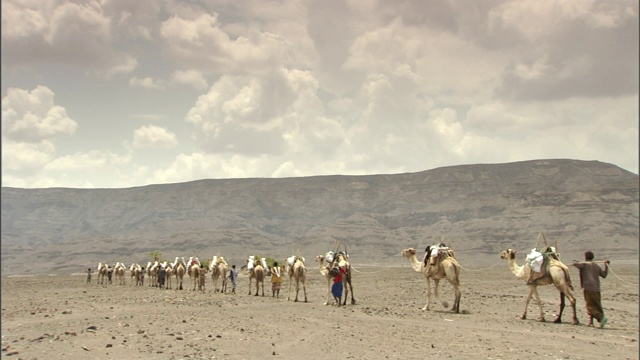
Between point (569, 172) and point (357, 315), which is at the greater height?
point (569, 172)

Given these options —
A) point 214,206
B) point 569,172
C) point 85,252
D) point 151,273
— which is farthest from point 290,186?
point 151,273

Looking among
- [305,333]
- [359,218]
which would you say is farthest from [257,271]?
[359,218]

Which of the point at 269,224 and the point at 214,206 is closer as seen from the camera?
the point at 269,224

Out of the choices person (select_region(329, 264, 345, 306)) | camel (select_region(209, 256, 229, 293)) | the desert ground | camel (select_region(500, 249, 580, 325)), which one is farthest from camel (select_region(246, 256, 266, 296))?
camel (select_region(500, 249, 580, 325))

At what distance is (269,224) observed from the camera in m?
170

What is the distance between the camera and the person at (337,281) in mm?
25630

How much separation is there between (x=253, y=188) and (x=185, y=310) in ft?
557

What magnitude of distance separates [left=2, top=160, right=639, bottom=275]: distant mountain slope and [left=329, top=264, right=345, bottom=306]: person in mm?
83073

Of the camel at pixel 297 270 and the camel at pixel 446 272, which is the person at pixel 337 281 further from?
the camel at pixel 446 272

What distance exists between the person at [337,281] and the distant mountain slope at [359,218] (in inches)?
3271

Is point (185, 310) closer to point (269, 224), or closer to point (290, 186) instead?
point (269, 224)

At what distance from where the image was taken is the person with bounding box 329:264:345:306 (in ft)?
84.1

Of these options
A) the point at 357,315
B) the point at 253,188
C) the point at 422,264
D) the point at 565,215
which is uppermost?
the point at 253,188

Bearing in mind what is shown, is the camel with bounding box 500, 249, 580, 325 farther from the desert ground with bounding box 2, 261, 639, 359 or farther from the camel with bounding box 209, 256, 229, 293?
the camel with bounding box 209, 256, 229, 293
